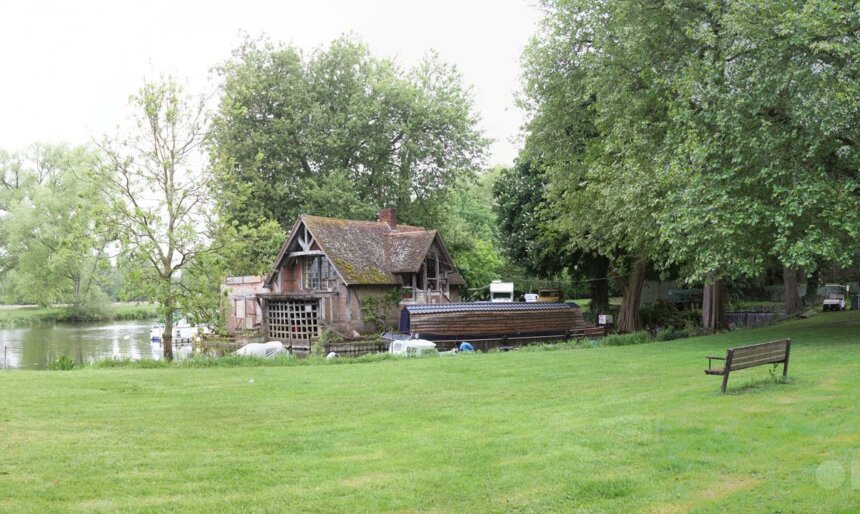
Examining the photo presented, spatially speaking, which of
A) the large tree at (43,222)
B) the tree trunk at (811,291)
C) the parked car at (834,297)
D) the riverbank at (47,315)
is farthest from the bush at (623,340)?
the riverbank at (47,315)

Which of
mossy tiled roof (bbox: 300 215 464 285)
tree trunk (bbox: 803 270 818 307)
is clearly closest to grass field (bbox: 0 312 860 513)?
mossy tiled roof (bbox: 300 215 464 285)

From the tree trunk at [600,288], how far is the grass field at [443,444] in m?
28.6

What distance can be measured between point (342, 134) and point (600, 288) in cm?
2032

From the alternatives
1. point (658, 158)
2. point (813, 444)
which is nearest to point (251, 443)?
point (813, 444)

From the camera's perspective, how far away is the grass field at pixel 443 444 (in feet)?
25.7

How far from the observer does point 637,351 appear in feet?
77.3

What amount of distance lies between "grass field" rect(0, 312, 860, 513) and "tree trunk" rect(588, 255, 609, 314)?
28622 mm

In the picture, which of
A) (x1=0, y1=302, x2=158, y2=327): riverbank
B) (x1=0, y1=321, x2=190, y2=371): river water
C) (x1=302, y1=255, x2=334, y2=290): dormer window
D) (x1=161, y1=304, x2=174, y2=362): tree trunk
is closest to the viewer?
(x1=161, y1=304, x2=174, y2=362): tree trunk

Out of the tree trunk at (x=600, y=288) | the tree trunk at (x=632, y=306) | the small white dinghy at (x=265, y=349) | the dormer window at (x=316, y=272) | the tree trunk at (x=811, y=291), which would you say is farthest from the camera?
the tree trunk at (x=811, y=291)

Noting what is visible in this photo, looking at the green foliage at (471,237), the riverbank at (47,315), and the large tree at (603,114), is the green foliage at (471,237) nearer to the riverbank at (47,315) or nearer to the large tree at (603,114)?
the large tree at (603,114)

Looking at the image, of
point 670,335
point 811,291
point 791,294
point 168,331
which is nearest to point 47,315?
point 168,331

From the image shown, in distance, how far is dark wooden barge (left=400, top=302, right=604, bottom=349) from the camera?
35.6 meters

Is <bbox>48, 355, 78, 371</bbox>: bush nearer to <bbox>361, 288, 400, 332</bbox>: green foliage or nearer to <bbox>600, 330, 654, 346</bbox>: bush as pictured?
<bbox>361, 288, 400, 332</bbox>: green foliage

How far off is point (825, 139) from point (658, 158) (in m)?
5.11
